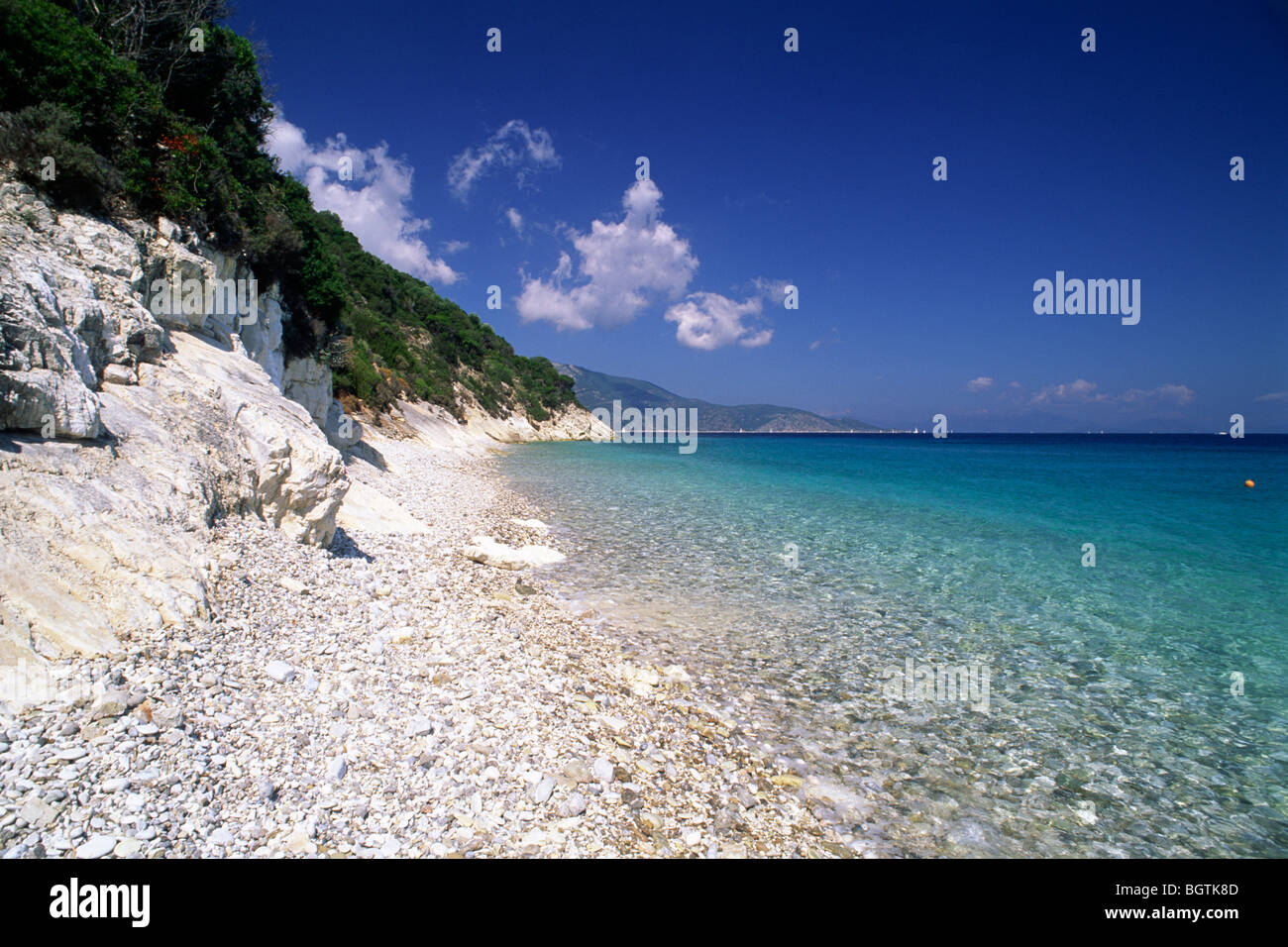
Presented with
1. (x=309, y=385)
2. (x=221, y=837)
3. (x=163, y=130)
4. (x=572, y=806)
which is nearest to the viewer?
(x=221, y=837)

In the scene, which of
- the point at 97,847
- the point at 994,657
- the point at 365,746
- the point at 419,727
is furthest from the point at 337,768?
the point at 994,657

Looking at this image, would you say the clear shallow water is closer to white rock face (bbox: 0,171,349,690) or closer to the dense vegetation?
white rock face (bbox: 0,171,349,690)

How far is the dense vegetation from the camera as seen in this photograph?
9562mm

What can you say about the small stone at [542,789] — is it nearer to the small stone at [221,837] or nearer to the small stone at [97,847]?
the small stone at [221,837]

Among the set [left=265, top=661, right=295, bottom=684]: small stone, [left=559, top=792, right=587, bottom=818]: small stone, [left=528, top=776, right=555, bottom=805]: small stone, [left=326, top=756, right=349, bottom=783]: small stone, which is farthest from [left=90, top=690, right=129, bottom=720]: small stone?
[left=559, top=792, right=587, bottom=818]: small stone

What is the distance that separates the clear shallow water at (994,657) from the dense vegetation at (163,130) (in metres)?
11.6

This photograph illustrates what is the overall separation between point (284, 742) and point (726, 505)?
2306 cm

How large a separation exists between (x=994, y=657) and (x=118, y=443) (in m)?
13.4

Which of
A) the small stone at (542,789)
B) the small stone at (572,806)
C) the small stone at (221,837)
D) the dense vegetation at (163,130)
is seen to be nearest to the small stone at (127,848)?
the small stone at (221,837)

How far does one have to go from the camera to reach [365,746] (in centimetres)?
492

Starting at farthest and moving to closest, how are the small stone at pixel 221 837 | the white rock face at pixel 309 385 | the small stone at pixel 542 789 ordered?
the white rock face at pixel 309 385
the small stone at pixel 542 789
the small stone at pixel 221 837

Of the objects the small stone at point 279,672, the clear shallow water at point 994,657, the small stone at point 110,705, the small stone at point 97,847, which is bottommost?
the clear shallow water at point 994,657

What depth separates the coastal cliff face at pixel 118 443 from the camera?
15.8ft

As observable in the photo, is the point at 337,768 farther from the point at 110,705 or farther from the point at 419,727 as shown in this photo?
the point at 110,705
